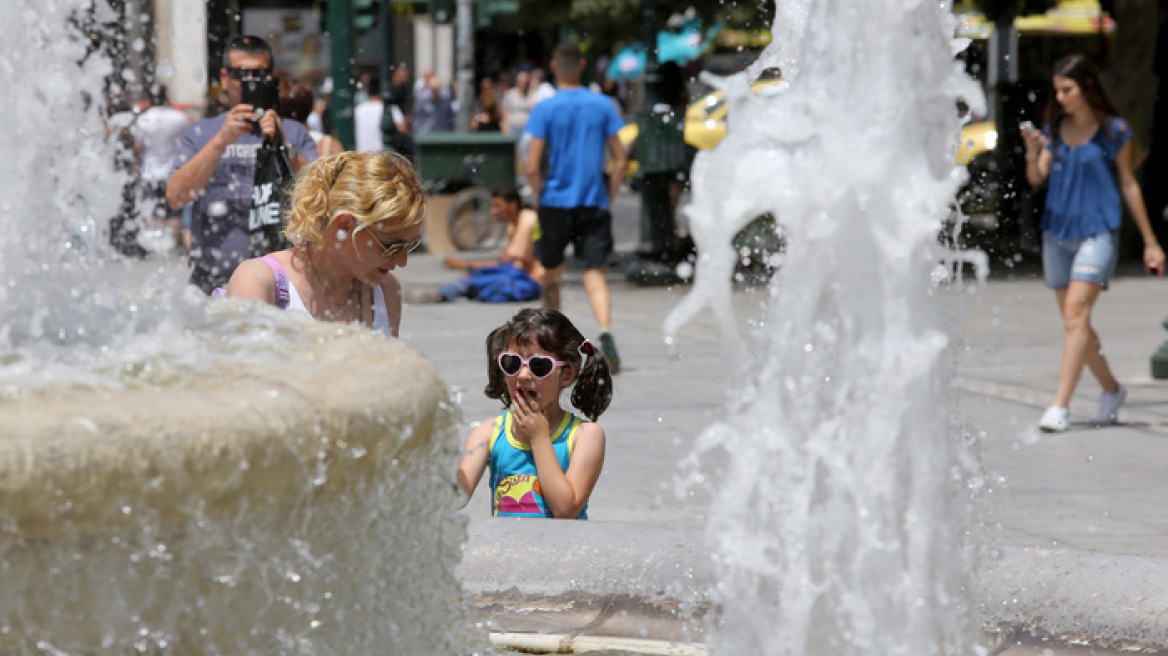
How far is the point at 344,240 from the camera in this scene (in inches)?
146

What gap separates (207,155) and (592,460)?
239 cm

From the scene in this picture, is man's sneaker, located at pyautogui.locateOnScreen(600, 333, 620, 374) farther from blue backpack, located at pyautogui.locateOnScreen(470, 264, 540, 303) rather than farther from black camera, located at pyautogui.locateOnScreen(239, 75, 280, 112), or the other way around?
black camera, located at pyautogui.locateOnScreen(239, 75, 280, 112)

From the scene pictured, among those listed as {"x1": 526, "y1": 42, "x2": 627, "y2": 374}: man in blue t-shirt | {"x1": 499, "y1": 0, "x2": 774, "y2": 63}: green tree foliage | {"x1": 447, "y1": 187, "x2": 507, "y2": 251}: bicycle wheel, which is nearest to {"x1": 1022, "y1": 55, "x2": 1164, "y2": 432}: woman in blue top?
{"x1": 526, "y1": 42, "x2": 627, "y2": 374}: man in blue t-shirt

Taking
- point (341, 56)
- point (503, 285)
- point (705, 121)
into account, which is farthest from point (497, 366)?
point (705, 121)

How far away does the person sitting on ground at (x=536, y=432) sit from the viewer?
13.3 ft

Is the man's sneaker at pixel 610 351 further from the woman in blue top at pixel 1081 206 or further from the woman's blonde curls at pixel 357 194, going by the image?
the woman's blonde curls at pixel 357 194

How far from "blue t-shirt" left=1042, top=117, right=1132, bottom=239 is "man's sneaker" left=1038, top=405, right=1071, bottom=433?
828 mm

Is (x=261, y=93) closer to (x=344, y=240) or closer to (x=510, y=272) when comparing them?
(x=344, y=240)

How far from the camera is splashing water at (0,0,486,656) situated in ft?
7.52

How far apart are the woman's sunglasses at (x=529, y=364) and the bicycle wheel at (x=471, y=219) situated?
40.8ft

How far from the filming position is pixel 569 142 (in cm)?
995

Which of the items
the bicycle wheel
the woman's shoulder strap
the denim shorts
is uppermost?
the woman's shoulder strap

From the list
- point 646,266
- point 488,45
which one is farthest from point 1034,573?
point 488,45

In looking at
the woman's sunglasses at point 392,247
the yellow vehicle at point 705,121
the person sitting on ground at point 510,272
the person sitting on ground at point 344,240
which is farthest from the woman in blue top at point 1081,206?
the yellow vehicle at point 705,121
